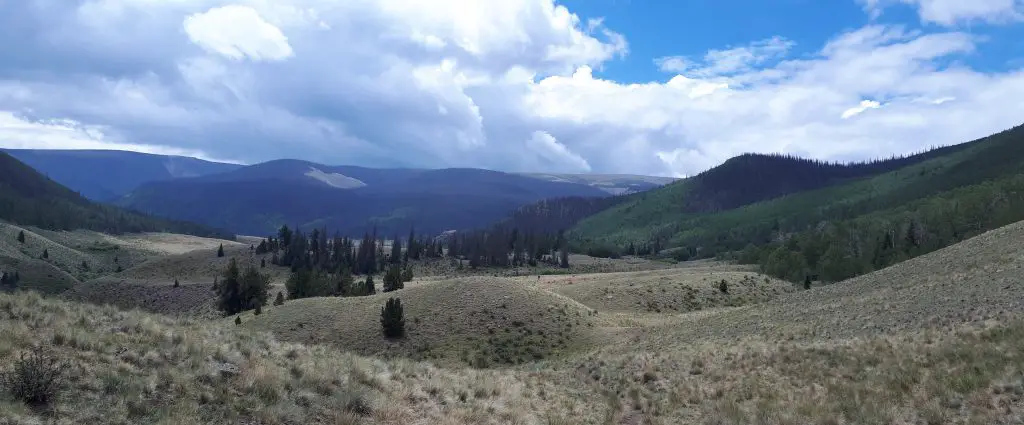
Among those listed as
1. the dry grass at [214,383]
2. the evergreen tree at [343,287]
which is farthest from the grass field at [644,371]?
the evergreen tree at [343,287]

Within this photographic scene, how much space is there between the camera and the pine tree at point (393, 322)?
45.0 metres

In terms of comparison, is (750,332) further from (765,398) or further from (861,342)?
(765,398)

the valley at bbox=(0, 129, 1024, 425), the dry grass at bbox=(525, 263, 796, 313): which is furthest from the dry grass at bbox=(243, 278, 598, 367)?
the dry grass at bbox=(525, 263, 796, 313)

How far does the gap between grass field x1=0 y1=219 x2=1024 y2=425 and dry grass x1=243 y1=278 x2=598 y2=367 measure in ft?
32.7

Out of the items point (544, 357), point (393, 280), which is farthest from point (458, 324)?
point (393, 280)

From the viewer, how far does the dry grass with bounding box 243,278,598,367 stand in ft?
138

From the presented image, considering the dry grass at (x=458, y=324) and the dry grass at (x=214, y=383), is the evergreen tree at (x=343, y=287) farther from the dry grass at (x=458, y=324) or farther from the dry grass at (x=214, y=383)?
the dry grass at (x=214, y=383)

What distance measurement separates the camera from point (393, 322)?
45094 mm

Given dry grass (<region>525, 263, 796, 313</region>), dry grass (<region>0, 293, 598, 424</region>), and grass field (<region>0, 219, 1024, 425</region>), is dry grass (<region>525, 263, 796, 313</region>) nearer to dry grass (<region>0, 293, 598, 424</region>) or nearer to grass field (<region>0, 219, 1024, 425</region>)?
grass field (<region>0, 219, 1024, 425</region>)

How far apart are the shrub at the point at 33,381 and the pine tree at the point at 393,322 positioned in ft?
112

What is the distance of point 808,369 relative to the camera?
19500 millimetres

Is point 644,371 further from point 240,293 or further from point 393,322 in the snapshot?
point 240,293

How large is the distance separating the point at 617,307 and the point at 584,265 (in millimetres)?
95624

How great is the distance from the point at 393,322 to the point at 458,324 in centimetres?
520
